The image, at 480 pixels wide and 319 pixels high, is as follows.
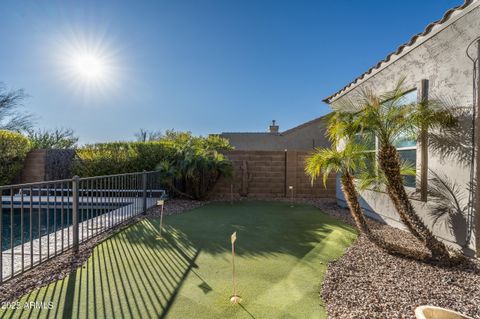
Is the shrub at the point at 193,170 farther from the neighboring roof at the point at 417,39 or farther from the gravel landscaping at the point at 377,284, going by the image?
the neighboring roof at the point at 417,39

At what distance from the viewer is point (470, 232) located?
147 inches

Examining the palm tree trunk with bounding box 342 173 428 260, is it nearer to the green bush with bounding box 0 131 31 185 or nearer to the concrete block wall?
the concrete block wall

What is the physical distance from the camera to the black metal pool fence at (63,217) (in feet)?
11.4

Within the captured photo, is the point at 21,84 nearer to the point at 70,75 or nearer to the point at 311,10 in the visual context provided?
the point at 70,75

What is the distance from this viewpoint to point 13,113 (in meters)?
21.3

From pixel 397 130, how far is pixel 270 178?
22.3ft

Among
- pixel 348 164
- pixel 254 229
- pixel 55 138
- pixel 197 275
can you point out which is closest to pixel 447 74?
pixel 348 164

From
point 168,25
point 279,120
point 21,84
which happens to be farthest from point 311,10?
point 21,84

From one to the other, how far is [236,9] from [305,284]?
9.58m

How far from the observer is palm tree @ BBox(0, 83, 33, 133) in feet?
68.0

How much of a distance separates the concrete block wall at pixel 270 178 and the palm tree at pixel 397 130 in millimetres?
6436

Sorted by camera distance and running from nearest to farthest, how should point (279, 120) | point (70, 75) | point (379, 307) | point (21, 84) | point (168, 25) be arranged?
1. point (379, 307)
2. point (168, 25)
3. point (70, 75)
4. point (21, 84)
5. point (279, 120)

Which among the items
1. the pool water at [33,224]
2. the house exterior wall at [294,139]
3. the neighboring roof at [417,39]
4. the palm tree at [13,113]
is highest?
the palm tree at [13,113]

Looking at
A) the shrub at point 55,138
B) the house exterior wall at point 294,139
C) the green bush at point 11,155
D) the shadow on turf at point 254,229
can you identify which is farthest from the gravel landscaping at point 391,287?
the shrub at point 55,138
